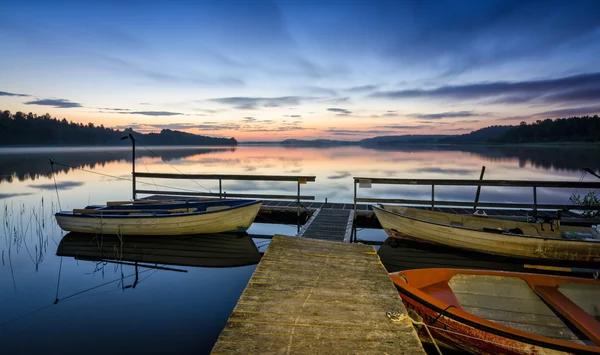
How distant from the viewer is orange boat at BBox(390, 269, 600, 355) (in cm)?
387

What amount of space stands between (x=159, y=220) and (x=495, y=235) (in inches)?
380

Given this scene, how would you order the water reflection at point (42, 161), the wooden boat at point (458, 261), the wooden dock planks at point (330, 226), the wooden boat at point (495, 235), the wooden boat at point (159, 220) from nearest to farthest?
the wooden boat at point (495, 235), the wooden boat at point (458, 261), the wooden dock planks at point (330, 226), the wooden boat at point (159, 220), the water reflection at point (42, 161)

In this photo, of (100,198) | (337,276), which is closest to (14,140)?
(100,198)

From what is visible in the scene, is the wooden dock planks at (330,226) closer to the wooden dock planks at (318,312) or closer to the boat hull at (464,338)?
the wooden dock planks at (318,312)

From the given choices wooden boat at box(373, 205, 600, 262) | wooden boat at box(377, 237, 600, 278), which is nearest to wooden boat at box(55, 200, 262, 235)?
wooden boat at box(373, 205, 600, 262)

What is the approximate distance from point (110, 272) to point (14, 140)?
144818mm

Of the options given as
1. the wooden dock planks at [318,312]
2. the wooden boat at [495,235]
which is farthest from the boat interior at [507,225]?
the wooden dock planks at [318,312]

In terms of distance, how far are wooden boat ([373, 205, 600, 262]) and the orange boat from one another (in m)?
3.57

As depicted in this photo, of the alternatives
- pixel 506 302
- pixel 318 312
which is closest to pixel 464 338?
pixel 506 302

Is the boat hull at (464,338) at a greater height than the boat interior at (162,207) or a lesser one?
lesser

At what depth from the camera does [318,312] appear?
391 cm

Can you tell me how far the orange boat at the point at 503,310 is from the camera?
3.87m

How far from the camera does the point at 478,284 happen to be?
17.4 ft

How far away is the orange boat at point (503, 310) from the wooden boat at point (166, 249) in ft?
17.8
